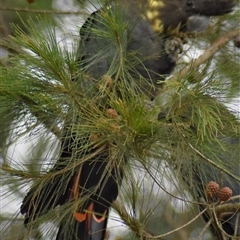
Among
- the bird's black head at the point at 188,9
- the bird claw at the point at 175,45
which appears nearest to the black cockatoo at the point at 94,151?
the bird claw at the point at 175,45

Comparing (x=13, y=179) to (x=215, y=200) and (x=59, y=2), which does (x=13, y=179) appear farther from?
(x=59, y=2)

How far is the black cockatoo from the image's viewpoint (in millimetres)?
1380

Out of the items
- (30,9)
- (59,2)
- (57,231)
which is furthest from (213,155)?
(30,9)

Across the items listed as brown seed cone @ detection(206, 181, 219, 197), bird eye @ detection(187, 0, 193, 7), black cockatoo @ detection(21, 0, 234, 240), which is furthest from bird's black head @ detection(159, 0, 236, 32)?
brown seed cone @ detection(206, 181, 219, 197)

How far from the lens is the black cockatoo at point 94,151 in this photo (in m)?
1.38

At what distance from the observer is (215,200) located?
1.46 m

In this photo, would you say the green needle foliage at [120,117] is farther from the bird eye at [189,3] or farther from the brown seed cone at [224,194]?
the bird eye at [189,3]

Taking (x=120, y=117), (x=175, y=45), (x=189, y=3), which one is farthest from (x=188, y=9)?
(x=120, y=117)

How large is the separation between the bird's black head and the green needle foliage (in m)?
0.57

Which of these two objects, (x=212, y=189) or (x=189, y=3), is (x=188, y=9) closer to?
(x=189, y=3)

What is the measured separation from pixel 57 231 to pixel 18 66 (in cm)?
39

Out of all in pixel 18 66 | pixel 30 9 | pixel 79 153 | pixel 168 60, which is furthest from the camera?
pixel 30 9

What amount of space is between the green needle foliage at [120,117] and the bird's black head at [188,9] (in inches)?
22.4

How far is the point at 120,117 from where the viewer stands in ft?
4.06
